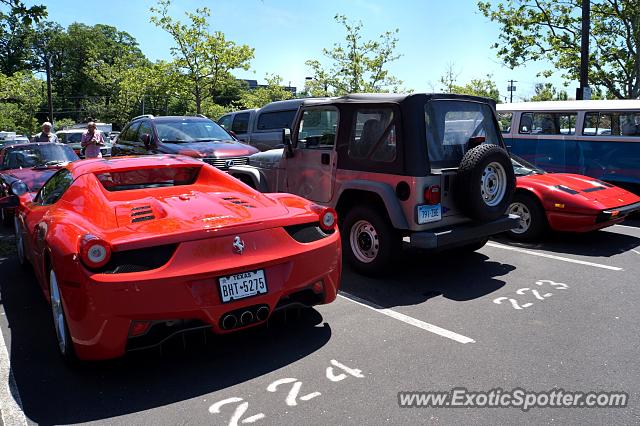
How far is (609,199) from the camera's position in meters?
6.84

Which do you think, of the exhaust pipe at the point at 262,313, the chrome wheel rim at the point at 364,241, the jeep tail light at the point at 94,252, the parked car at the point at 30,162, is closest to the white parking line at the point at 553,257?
the chrome wheel rim at the point at 364,241

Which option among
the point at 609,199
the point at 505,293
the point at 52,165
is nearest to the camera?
the point at 505,293

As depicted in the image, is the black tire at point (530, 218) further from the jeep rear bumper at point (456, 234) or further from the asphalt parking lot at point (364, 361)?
the asphalt parking lot at point (364, 361)

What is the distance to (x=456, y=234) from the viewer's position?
5.18 meters

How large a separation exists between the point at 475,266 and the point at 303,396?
348 centimetres

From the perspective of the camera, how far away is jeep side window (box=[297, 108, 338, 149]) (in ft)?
19.8

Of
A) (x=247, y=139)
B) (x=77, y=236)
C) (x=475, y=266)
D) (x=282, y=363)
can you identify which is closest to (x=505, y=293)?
(x=475, y=266)

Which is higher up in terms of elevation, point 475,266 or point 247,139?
point 247,139

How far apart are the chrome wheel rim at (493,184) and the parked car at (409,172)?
0.01m

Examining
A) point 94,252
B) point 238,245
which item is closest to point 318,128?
point 238,245

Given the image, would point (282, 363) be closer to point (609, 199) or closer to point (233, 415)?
point (233, 415)

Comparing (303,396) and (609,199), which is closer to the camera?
(303,396)

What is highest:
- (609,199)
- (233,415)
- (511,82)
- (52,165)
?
(511,82)

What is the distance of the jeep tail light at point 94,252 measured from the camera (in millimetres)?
3047
